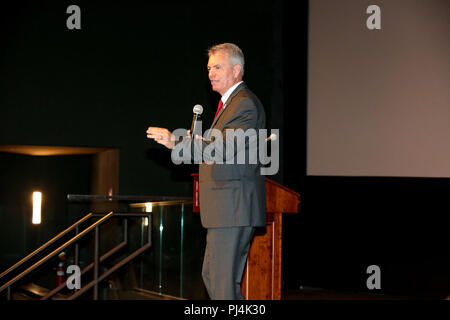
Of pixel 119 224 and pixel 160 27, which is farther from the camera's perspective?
pixel 160 27

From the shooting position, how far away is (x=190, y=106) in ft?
19.8

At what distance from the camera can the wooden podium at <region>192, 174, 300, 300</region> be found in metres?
4.01

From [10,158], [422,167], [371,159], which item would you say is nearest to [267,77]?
[371,159]

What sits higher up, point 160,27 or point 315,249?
point 160,27

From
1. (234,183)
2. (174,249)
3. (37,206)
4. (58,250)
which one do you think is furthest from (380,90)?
(37,206)

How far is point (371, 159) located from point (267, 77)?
1.58 metres

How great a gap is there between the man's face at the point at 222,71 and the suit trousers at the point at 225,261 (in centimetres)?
67

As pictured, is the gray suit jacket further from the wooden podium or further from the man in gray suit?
the wooden podium

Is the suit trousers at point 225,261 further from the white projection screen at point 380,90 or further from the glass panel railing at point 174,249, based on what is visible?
the white projection screen at point 380,90

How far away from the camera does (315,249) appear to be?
19.4 feet

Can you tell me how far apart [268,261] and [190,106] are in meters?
2.37

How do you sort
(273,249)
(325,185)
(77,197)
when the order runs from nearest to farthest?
(273,249)
(77,197)
(325,185)

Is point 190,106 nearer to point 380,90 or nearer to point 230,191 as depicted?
point 380,90

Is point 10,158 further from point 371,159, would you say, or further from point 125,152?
point 371,159
